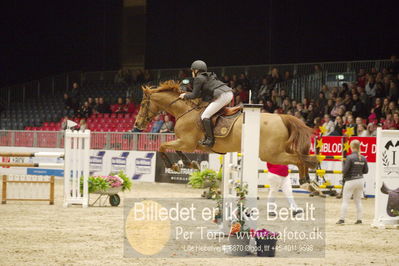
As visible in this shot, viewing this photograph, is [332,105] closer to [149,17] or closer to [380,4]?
[380,4]

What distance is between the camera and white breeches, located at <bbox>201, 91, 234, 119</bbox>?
952 centimetres

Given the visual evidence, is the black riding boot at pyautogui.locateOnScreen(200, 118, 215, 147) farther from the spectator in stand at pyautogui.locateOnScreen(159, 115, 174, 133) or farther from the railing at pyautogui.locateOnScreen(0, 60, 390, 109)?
the railing at pyautogui.locateOnScreen(0, 60, 390, 109)

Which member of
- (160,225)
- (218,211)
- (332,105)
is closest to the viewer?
(218,211)

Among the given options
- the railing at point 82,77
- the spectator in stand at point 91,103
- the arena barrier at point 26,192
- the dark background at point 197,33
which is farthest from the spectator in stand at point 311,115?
the spectator in stand at point 91,103

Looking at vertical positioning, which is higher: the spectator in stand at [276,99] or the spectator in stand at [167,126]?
the spectator in stand at [276,99]

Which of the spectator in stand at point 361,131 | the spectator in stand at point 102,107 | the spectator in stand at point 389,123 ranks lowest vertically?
the spectator in stand at point 361,131

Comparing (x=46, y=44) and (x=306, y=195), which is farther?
(x=46, y=44)

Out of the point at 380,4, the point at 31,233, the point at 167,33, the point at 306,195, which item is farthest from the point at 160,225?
the point at 167,33

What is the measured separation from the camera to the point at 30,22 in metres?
29.2

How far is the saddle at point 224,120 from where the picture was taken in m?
9.63

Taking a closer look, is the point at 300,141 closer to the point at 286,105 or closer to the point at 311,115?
the point at 311,115

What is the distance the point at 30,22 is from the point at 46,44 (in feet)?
4.13

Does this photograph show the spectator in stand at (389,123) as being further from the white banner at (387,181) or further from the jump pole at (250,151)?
the jump pole at (250,151)

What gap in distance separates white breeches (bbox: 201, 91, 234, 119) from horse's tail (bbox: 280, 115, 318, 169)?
3.41 ft
